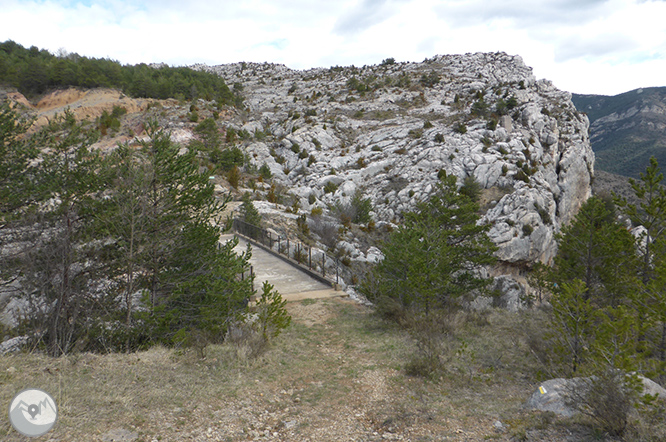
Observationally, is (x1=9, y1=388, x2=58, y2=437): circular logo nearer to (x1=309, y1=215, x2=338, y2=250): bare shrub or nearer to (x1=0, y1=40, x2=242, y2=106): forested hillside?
(x1=309, y1=215, x2=338, y2=250): bare shrub

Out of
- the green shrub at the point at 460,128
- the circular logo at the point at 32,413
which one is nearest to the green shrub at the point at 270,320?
the circular logo at the point at 32,413

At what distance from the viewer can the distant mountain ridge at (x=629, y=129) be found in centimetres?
10100

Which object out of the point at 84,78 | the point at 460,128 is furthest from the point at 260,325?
the point at 84,78

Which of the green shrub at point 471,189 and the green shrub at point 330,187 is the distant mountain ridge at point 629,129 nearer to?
the green shrub at point 471,189

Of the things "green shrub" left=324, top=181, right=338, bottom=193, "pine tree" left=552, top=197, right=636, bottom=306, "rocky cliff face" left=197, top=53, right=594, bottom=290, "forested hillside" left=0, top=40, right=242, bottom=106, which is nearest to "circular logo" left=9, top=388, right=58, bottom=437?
"pine tree" left=552, top=197, right=636, bottom=306

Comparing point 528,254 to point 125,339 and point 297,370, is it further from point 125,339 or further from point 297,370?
point 125,339

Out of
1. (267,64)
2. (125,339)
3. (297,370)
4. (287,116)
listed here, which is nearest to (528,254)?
(297,370)

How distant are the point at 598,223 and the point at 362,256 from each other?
12.7m

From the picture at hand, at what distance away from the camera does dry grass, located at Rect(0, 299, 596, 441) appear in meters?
4.58

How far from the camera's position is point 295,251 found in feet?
61.9

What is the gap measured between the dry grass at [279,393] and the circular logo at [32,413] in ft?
0.55

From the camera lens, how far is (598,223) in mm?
15797

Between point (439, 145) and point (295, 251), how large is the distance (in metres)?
26.5

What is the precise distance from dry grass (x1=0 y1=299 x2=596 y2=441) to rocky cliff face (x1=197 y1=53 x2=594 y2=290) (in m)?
22.9
